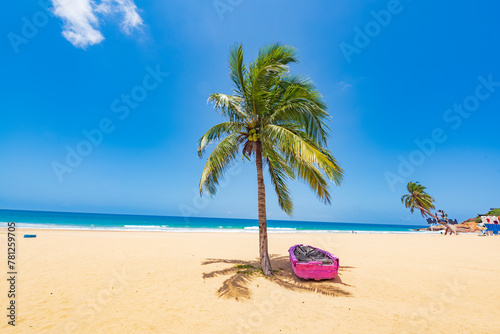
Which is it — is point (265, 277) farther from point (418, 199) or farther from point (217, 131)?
point (418, 199)

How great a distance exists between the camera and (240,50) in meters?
7.79

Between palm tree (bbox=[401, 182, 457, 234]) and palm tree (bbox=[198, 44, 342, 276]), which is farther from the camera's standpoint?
palm tree (bbox=[401, 182, 457, 234])

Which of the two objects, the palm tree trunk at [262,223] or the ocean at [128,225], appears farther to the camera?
the ocean at [128,225]

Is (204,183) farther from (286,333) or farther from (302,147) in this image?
(286,333)

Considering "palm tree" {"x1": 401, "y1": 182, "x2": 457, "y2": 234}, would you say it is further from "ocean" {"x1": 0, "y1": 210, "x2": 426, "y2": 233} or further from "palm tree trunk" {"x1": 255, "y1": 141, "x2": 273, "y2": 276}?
"palm tree trunk" {"x1": 255, "y1": 141, "x2": 273, "y2": 276}

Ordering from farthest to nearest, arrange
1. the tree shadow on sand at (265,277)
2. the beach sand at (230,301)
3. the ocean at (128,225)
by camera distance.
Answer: the ocean at (128,225)
the tree shadow on sand at (265,277)
the beach sand at (230,301)

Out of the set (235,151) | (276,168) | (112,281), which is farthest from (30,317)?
(276,168)

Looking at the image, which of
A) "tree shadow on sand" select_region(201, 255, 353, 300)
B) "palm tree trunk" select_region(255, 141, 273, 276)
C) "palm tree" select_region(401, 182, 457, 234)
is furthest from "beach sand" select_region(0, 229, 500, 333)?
"palm tree" select_region(401, 182, 457, 234)

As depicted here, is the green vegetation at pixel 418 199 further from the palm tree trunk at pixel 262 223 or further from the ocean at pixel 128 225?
the palm tree trunk at pixel 262 223

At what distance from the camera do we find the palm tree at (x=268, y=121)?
7.46m

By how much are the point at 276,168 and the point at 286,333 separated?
624cm

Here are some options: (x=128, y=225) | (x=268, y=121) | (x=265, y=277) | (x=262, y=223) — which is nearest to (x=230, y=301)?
(x=265, y=277)

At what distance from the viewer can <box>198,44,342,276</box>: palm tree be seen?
24.5 feet

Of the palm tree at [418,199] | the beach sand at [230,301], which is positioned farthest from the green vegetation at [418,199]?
the beach sand at [230,301]
